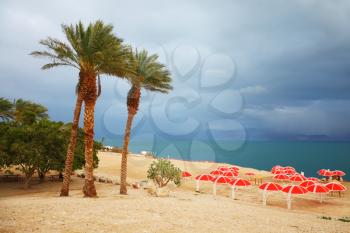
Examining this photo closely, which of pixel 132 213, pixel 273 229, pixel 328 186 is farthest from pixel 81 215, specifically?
pixel 328 186

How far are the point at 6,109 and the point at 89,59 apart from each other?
A: 27.2 meters

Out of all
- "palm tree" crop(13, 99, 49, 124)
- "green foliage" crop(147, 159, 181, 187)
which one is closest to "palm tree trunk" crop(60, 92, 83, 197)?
"green foliage" crop(147, 159, 181, 187)

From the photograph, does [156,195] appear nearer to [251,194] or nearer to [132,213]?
[132,213]

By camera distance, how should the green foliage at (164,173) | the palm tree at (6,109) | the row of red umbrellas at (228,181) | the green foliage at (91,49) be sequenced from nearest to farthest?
the green foliage at (91,49) → the row of red umbrellas at (228,181) → the green foliage at (164,173) → the palm tree at (6,109)

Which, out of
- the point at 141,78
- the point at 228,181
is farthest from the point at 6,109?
the point at 228,181

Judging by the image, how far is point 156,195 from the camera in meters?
25.1

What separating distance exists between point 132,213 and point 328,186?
886 inches

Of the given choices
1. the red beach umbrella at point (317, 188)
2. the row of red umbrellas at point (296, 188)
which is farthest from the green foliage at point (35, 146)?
the red beach umbrella at point (317, 188)

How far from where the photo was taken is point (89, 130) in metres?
22.8

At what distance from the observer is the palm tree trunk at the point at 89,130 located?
2252 cm

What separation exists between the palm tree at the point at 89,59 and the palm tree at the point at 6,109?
23.5m

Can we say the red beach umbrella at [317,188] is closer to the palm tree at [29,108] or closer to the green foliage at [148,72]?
the green foliage at [148,72]

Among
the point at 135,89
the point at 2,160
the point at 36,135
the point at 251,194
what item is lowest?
the point at 251,194

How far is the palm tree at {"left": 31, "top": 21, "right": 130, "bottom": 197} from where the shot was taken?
2214cm
